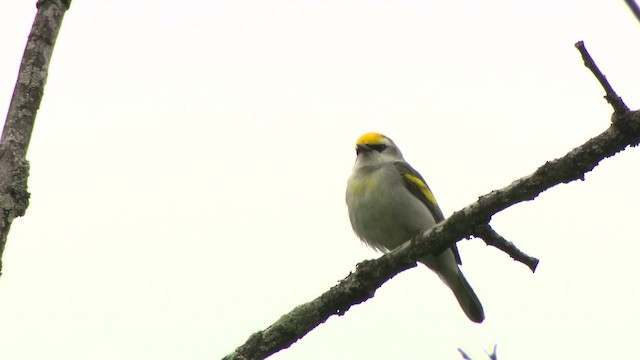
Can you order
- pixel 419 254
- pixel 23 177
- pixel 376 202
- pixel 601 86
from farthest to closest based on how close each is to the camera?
pixel 376 202
pixel 419 254
pixel 601 86
pixel 23 177

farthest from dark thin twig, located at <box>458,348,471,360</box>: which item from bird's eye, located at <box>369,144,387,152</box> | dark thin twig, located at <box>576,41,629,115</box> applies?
bird's eye, located at <box>369,144,387,152</box>

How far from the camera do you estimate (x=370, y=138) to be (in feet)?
27.9

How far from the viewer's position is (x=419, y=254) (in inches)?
177

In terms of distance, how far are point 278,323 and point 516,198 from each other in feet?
5.25

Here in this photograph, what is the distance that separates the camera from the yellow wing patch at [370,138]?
8.42 meters

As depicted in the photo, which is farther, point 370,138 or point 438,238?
point 370,138

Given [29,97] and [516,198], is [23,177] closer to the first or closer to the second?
[29,97]

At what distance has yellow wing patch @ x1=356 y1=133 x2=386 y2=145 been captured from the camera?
842 centimetres

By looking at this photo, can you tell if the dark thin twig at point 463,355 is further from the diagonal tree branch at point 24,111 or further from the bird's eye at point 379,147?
the bird's eye at point 379,147

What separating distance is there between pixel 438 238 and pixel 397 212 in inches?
96.4

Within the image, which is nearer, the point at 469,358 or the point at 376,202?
the point at 469,358

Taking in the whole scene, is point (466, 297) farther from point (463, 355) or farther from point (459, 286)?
point (463, 355)

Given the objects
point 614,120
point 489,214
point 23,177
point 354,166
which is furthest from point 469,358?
point 354,166

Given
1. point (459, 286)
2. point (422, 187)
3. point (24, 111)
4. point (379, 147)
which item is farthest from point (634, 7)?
point (379, 147)
